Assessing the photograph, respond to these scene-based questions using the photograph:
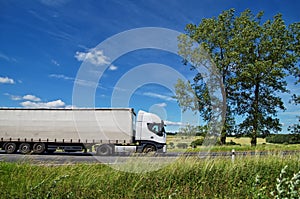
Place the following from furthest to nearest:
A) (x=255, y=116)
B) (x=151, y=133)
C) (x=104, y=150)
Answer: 1. (x=255, y=116)
2. (x=151, y=133)
3. (x=104, y=150)

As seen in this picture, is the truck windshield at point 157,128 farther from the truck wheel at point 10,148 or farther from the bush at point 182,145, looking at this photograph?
the truck wheel at point 10,148

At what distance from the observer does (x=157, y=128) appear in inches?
858

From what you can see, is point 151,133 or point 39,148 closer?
point 151,133

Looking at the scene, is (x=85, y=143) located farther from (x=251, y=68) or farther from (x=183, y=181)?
(x=251, y=68)

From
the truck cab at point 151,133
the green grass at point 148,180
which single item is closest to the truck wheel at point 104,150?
the truck cab at point 151,133

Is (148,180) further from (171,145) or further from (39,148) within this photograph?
(39,148)

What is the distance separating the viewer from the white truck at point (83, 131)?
70.9 ft

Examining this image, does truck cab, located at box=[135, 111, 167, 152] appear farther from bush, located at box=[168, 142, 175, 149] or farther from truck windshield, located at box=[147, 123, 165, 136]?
bush, located at box=[168, 142, 175, 149]

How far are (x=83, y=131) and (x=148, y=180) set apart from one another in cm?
1517

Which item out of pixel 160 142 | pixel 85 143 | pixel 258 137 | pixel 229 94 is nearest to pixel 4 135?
pixel 85 143

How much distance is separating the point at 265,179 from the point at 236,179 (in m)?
1.05

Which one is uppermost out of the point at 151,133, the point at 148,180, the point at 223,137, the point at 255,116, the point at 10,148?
the point at 255,116

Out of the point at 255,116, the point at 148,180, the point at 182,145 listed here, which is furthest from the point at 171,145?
the point at 148,180

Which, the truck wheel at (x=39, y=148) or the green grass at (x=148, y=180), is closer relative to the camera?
the green grass at (x=148, y=180)
